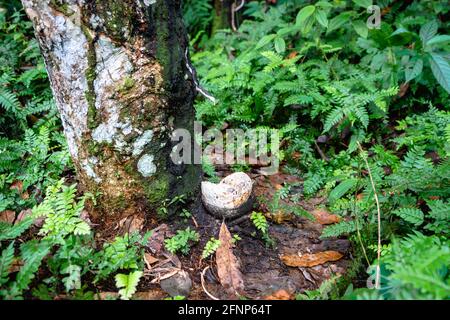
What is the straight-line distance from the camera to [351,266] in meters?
2.63

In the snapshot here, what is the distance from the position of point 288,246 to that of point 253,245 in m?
0.29

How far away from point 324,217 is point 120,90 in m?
2.00

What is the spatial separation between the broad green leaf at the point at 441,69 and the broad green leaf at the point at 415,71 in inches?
4.4

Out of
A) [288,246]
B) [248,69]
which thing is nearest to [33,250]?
[288,246]

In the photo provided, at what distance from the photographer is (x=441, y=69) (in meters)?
3.71

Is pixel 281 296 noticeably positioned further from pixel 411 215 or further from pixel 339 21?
pixel 339 21

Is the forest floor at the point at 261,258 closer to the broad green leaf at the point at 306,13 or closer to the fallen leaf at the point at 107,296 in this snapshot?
the fallen leaf at the point at 107,296

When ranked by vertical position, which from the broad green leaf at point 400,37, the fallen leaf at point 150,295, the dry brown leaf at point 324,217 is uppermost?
the broad green leaf at point 400,37

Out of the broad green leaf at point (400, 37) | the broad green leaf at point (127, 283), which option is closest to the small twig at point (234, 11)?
the broad green leaf at point (400, 37)

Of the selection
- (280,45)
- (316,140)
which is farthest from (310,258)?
(280,45)

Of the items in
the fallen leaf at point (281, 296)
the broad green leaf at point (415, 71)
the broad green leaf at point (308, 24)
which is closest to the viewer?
the fallen leaf at point (281, 296)

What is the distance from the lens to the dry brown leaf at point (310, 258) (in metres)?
2.84

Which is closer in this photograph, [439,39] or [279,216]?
[279,216]
